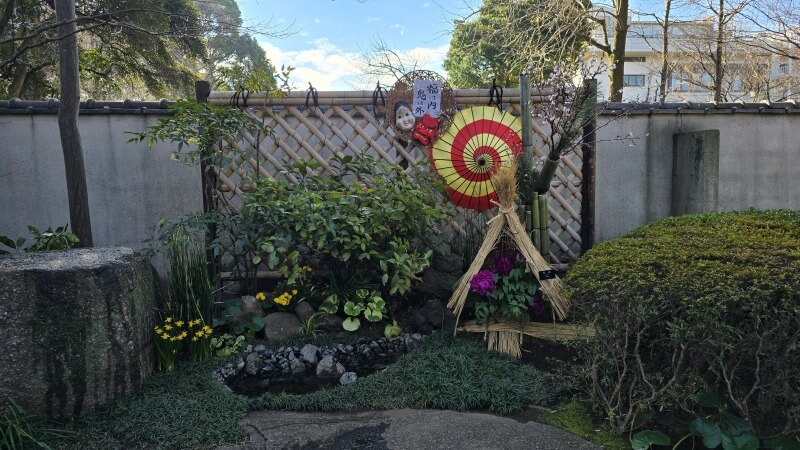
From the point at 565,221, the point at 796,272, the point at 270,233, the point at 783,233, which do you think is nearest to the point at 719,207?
the point at 565,221

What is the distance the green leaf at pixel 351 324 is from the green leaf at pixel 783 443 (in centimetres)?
219

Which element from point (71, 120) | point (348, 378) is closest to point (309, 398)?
point (348, 378)

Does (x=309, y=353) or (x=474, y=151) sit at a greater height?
(x=474, y=151)

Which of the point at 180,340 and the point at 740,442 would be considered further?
the point at 180,340

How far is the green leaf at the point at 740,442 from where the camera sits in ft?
7.38

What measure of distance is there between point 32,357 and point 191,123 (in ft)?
5.88

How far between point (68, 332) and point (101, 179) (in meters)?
2.10

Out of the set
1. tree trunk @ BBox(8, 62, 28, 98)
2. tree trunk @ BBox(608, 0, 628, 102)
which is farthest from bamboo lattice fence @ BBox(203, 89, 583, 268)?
tree trunk @ BBox(8, 62, 28, 98)

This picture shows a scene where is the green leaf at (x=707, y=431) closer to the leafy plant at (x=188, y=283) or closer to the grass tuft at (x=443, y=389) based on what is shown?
the grass tuft at (x=443, y=389)

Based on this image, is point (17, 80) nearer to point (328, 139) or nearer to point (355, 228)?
point (328, 139)

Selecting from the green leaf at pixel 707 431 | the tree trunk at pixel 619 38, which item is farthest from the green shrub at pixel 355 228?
the tree trunk at pixel 619 38

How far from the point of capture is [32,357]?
250 cm

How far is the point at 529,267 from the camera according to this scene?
3357 millimetres

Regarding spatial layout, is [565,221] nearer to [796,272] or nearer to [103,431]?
[796,272]
